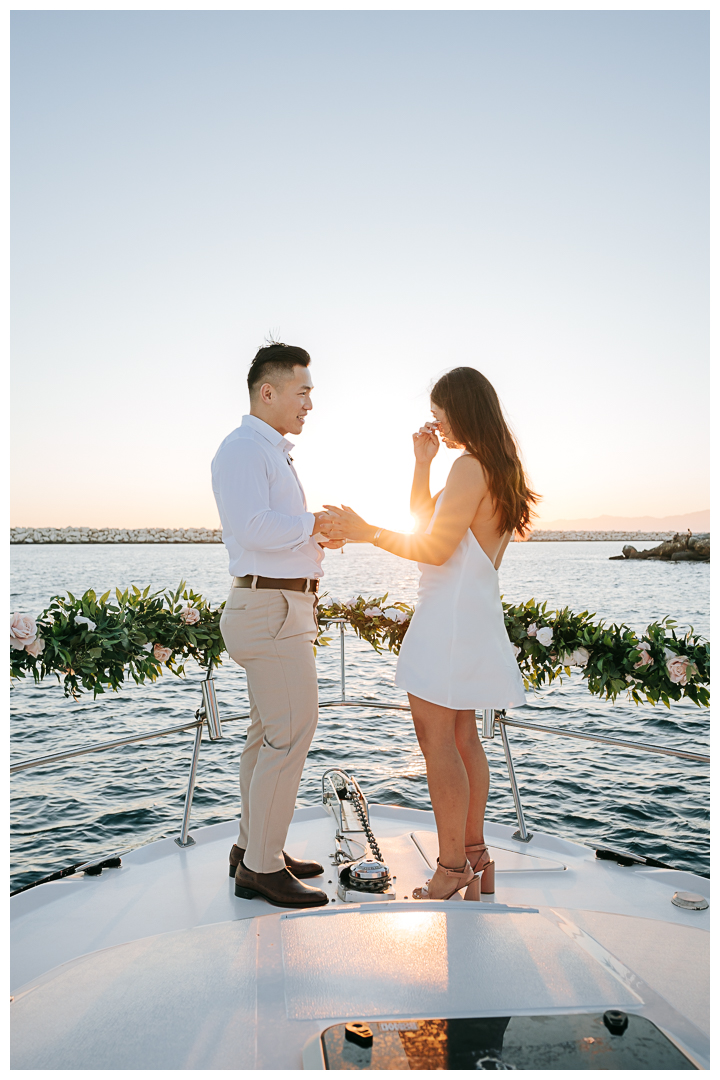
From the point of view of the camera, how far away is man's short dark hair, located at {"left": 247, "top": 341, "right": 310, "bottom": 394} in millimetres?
2809

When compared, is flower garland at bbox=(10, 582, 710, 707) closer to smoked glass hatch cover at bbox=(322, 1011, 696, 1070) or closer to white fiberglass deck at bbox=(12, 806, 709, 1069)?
white fiberglass deck at bbox=(12, 806, 709, 1069)

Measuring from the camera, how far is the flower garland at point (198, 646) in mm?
2941

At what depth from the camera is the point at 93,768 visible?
8.52 m

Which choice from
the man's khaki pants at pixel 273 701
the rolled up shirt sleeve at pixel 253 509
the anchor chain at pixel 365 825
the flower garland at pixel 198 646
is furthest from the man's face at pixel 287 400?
the anchor chain at pixel 365 825

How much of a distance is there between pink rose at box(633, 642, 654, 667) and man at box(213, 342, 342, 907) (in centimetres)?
135

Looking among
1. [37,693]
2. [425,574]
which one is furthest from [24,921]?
[37,693]

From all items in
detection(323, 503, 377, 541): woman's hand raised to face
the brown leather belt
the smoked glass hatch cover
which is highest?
detection(323, 503, 377, 541): woman's hand raised to face

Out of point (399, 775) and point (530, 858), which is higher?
point (530, 858)

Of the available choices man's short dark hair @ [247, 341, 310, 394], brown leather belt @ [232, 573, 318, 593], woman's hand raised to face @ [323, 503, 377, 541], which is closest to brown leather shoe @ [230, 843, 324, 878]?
brown leather belt @ [232, 573, 318, 593]

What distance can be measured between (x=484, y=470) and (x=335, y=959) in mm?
1670

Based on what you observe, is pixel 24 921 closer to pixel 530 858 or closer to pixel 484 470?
pixel 530 858

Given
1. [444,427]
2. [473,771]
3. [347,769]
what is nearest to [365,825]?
[473,771]

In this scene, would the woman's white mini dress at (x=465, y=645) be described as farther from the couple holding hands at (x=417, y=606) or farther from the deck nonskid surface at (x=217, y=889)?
the deck nonskid surface at (x=217, y=889)

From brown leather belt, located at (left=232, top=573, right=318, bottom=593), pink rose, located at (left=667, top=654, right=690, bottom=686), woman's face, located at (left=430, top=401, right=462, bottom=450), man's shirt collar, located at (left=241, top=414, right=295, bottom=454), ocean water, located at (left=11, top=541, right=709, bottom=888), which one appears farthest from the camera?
ocean water, located at (left=11, top=541, right=709, bottom=888)
